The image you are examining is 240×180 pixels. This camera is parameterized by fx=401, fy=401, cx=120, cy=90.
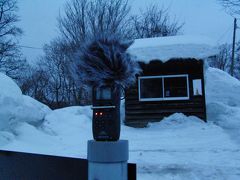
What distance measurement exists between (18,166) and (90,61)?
5.38 feet

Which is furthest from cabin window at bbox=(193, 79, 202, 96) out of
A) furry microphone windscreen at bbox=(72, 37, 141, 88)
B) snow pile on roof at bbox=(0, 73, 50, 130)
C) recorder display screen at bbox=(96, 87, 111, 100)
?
recorder display screen at bbox=(96, 87, 111, 100)

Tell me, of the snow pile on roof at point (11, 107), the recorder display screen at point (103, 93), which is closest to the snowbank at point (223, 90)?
the snow pile on roof at point (11, 107)

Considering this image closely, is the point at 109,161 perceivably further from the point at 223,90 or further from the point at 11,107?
the point at 223,90

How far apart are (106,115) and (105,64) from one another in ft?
1.70

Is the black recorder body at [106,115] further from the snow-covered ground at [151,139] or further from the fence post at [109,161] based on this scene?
the snow-covered ground at [151,139]

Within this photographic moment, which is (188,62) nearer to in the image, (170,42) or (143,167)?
(170,42)

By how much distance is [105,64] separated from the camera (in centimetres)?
398

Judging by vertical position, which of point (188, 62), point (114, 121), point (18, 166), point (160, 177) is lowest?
point (160, 177)

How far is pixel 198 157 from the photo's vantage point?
951 cm

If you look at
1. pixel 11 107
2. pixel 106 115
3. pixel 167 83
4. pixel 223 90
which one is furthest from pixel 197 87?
pixel 106 115

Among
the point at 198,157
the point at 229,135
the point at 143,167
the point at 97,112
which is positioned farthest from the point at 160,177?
the point at 229,135

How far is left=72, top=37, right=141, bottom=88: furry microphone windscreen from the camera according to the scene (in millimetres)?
3955

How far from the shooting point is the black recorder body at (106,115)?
12.5 ft

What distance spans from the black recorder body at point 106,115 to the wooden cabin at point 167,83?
12308 mm
